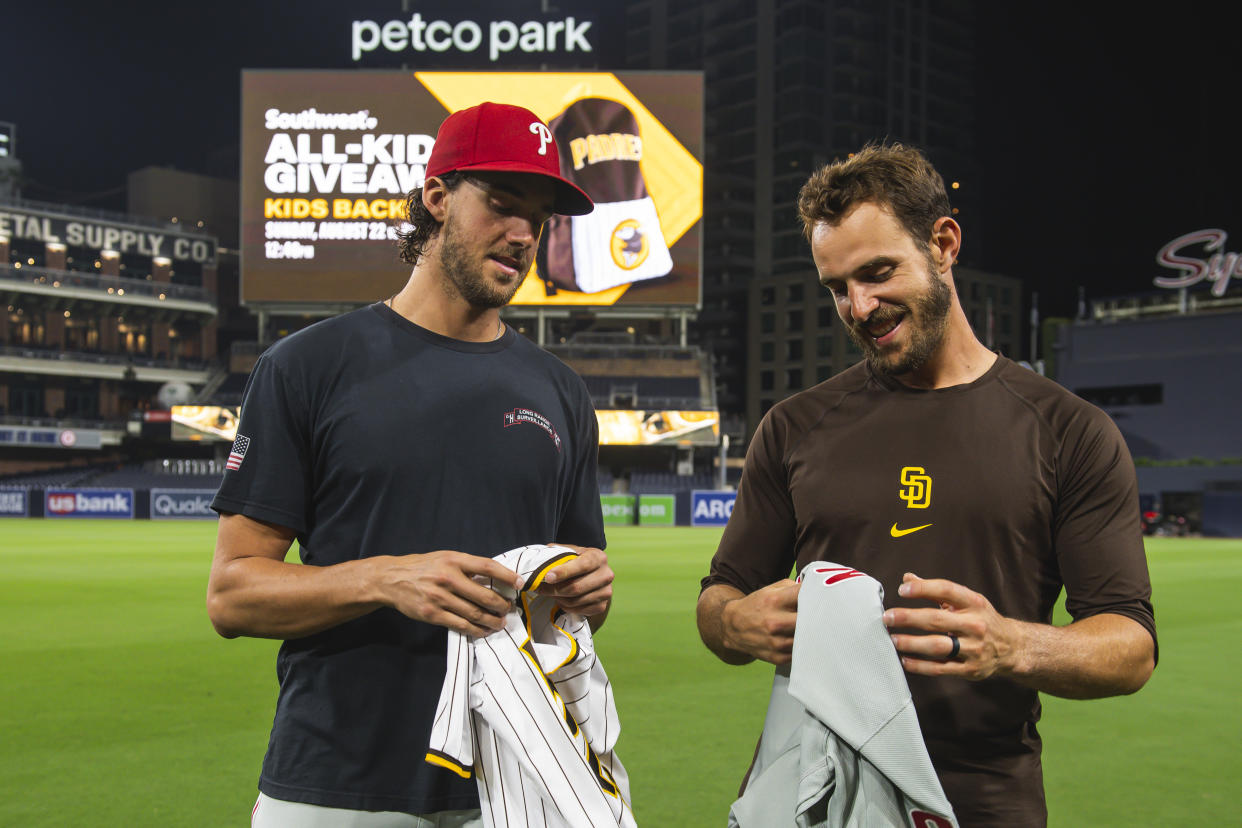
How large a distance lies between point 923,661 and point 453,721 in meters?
1.09

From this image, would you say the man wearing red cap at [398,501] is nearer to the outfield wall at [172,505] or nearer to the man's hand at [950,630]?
the man's hand at [950,630]

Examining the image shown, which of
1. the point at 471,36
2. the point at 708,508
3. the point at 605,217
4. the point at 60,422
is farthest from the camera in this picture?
the point at 60,422

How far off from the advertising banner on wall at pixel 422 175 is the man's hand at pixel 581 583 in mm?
43075

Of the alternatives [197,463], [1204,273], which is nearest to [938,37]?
[1204,273]

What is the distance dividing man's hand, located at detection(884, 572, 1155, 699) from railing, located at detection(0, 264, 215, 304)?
6604cm

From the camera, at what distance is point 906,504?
2516 millimetres

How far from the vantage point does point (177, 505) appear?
3712 cm

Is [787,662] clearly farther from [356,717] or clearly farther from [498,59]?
[498,59]

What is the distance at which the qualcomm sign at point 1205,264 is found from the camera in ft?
171

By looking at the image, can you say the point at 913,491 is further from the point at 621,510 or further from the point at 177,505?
the point at 177,505

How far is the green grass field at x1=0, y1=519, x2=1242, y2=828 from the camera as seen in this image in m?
5.50

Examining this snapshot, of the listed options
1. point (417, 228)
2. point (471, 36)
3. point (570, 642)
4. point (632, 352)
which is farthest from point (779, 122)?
point (570, 642)

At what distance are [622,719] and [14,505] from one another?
124 ft

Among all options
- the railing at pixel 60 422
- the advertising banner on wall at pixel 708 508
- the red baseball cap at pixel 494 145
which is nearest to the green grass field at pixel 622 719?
the red baseball cap at pixel 494 145
